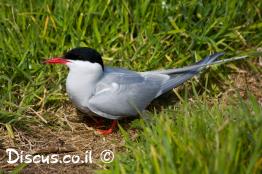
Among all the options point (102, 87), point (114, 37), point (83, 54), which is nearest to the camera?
point (83, 54)

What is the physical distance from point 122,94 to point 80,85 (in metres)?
0.28

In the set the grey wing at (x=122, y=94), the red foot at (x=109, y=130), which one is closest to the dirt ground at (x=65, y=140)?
the red foot at (x=109, y=130)

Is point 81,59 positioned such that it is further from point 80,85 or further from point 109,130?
point 109,130

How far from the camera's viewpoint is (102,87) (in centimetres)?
404

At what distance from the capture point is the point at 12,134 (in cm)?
385

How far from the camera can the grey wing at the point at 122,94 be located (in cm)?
398

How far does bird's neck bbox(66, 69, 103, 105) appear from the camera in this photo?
3.97m

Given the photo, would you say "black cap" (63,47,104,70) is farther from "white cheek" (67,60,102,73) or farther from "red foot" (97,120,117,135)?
"red foot" (97,120,117,135)

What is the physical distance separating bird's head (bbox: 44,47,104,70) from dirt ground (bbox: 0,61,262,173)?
406 millimetres

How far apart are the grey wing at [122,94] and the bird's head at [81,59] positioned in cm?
15

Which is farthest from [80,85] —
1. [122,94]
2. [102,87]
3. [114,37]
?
[114,37]

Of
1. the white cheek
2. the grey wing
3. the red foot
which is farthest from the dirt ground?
the white cheek

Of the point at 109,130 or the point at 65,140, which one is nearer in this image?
the point at 65,140

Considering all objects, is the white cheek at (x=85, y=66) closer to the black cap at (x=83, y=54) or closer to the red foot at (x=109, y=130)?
the black cap at (x=83, y=54)
